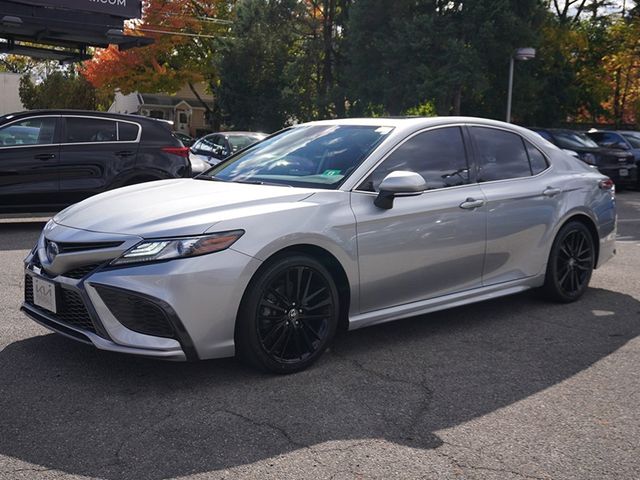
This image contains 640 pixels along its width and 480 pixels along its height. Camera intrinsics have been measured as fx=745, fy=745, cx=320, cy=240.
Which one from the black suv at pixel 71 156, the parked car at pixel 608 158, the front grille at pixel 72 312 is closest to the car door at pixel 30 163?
the black suv at pixel 71 156

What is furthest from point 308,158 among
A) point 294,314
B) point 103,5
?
point 103,5

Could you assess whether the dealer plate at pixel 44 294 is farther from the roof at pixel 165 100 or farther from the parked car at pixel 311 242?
the roof at pixel 165 100

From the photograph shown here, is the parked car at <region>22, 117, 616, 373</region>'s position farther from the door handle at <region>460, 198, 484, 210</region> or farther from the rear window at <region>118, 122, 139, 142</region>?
the rear window at <region>118, 122, 139, 142</region>

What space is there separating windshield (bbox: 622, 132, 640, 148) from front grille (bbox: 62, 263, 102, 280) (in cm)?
1919

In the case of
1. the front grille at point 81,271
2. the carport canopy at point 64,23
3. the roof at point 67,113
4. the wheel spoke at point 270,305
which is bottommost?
the wheel spoke at point 270,305

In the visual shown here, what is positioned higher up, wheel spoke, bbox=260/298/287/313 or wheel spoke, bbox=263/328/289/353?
wheel spoke, bbox=260/298/287/313

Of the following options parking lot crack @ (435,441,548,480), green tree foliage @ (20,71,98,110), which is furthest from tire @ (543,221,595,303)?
green tree foliage @ (20,71,98,110)

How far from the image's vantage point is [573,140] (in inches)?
766

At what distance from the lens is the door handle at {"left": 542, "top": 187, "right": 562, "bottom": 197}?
593cm

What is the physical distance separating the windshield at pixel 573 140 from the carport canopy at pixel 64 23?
10500mm

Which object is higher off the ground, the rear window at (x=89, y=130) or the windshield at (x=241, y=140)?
the rear window at (x=89, y=130)

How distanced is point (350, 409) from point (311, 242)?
3.36 ft

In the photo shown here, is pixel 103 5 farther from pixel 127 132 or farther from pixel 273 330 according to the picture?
pixel 273 330

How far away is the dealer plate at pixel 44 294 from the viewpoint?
4227mm
